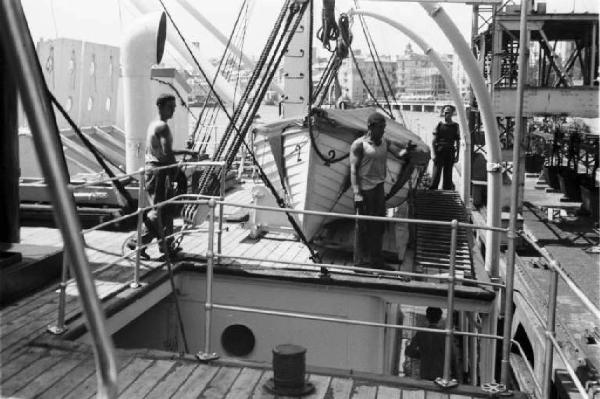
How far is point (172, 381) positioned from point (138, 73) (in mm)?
7775

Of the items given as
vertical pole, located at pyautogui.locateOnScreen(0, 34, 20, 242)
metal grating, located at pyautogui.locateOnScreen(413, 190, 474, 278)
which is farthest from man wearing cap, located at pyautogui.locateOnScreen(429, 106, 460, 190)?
vertical pole, located at pyautogui.locateOnScreen(0, 34, 20, 242)

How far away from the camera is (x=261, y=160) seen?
12.0m

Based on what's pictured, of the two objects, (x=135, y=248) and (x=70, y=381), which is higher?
(x=135, y=248)

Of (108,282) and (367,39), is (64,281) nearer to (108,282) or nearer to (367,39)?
(108,282)

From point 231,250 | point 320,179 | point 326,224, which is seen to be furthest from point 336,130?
point 231,250

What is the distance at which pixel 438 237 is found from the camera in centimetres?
1058

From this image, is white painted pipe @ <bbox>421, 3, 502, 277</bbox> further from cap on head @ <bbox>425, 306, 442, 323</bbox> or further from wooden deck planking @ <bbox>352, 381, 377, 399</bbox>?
wooden deck planking @ <bbox>352, 381, 377, 399</bbox>

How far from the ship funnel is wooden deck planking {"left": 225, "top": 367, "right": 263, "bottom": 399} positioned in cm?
731

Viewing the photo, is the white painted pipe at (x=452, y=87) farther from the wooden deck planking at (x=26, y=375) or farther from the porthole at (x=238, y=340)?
the wooden deck planking at (x=26, y=375)

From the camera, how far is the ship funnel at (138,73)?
38.5ft

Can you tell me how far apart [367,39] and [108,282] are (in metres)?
9.70

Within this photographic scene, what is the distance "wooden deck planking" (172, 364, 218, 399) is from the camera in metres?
4.85

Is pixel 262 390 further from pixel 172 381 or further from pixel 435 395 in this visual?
pixel 435 395

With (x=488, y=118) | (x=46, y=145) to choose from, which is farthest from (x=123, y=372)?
(x=488, y=118)
